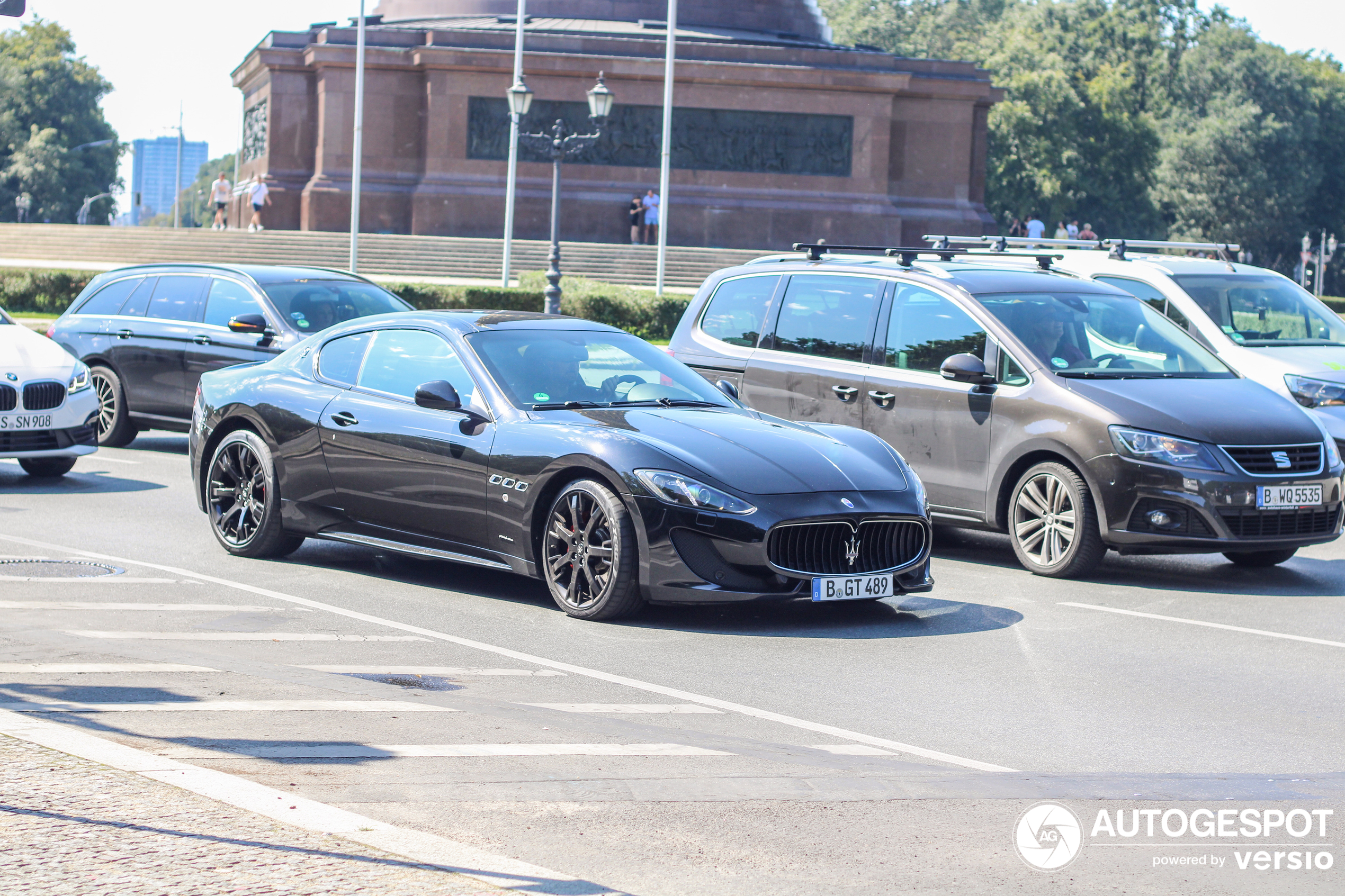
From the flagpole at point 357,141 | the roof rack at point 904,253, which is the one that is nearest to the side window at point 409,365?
the roof rack at point 904,253

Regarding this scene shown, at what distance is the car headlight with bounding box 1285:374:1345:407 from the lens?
42.3 ft

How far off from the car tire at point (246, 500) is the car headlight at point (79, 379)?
3649mm

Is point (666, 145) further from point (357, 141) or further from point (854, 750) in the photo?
point (854, 750)

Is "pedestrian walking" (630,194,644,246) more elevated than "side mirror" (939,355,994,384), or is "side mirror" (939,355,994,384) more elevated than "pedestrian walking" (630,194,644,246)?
"pedestrian walking" (630,194,644,246)

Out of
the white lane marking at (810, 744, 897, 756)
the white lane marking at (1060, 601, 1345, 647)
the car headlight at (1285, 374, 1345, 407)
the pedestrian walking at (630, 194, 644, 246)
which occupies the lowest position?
the white lane marking at (810, 744, 897, 756)

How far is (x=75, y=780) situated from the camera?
4.78m

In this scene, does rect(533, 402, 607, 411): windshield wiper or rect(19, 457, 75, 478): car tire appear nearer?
rect(533, 402, 607, 411): windshield wiper

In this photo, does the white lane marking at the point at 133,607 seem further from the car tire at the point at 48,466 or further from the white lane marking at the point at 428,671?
the car tire at the point at 48,466

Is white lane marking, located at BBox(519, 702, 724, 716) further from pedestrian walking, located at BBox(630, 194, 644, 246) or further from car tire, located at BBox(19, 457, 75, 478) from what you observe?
pedestrian walking, located at BBox(630, 194, 644, 246)

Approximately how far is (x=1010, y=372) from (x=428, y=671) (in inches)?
188

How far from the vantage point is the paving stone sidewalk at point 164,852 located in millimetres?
3943

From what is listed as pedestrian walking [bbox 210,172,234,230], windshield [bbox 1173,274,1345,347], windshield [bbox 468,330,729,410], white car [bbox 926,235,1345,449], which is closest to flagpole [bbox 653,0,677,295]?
pedestrian walking [bbox 210,172,234,230]

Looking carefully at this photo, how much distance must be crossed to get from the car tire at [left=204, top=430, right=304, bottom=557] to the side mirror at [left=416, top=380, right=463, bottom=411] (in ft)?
4.76

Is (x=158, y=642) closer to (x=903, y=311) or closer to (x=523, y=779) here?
(x=523, y=779)
